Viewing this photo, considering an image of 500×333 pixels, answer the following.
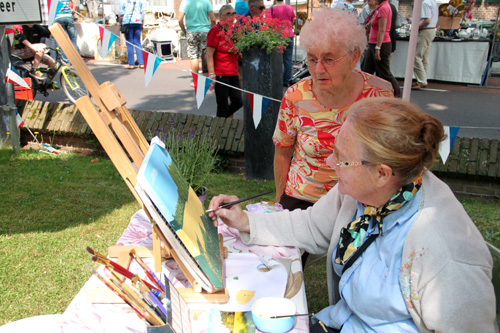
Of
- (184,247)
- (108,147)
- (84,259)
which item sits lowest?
(84,259)

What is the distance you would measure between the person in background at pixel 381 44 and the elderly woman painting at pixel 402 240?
19.3 ft

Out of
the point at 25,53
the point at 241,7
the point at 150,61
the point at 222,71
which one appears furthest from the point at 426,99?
the point at 25,53

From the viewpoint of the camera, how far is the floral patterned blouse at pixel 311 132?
237 cm

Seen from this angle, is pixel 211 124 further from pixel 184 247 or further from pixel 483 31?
pixel 483 31

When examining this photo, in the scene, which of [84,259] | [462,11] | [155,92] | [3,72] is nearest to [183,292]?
[84,259]

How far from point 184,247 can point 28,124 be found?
516 cm

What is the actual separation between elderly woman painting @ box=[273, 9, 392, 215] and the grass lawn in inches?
39.7

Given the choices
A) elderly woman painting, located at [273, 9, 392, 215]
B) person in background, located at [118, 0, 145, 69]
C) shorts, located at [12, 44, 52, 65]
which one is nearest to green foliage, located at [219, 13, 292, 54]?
elderly woman painting, located at [273, 9, 392, 215]

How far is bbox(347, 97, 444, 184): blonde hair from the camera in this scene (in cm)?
138

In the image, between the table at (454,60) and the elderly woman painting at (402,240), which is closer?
the elderly woman painting at (402,240)

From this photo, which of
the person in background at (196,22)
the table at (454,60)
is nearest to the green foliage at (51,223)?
the person in background at (196,22)

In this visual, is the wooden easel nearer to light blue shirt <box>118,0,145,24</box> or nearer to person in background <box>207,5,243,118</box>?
person in background <box>207,5,243,118</box>

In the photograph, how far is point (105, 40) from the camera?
4.27 meters

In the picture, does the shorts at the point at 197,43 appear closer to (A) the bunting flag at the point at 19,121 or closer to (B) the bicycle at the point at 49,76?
(B) the bicycle at the point at 49,76
